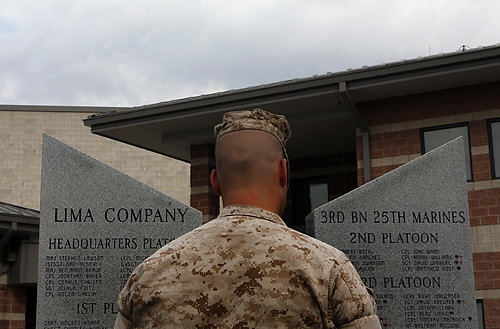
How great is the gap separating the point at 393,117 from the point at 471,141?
1451mm

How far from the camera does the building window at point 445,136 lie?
12133 mm

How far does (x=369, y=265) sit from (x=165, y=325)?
491 cm

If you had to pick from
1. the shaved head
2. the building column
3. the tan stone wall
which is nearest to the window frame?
the building column

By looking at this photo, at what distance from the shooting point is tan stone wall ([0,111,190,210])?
1192 inches

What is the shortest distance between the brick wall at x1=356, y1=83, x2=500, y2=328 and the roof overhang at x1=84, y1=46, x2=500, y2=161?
0.22 meters

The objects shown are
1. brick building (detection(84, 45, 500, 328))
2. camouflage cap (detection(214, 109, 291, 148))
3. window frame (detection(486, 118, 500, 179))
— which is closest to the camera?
→ camouflage cap (detection(214, 109, 291, 148))

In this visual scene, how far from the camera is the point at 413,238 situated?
280 inches

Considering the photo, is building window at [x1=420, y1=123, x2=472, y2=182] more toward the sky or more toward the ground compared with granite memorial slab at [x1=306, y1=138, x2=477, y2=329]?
more toward the sky

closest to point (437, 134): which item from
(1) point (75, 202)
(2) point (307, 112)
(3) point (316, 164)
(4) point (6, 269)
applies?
(2) point (307, 112)

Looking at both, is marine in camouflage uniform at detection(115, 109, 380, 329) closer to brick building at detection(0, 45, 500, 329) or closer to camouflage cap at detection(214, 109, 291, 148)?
camouflage cap at detection(214, 109, 291, 148)

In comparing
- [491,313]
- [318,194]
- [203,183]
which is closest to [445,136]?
[491,313]

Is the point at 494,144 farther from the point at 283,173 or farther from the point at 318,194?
the point at 283,173

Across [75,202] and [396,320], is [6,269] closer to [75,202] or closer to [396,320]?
[75,202]

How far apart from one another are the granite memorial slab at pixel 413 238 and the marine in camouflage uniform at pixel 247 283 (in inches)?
183
